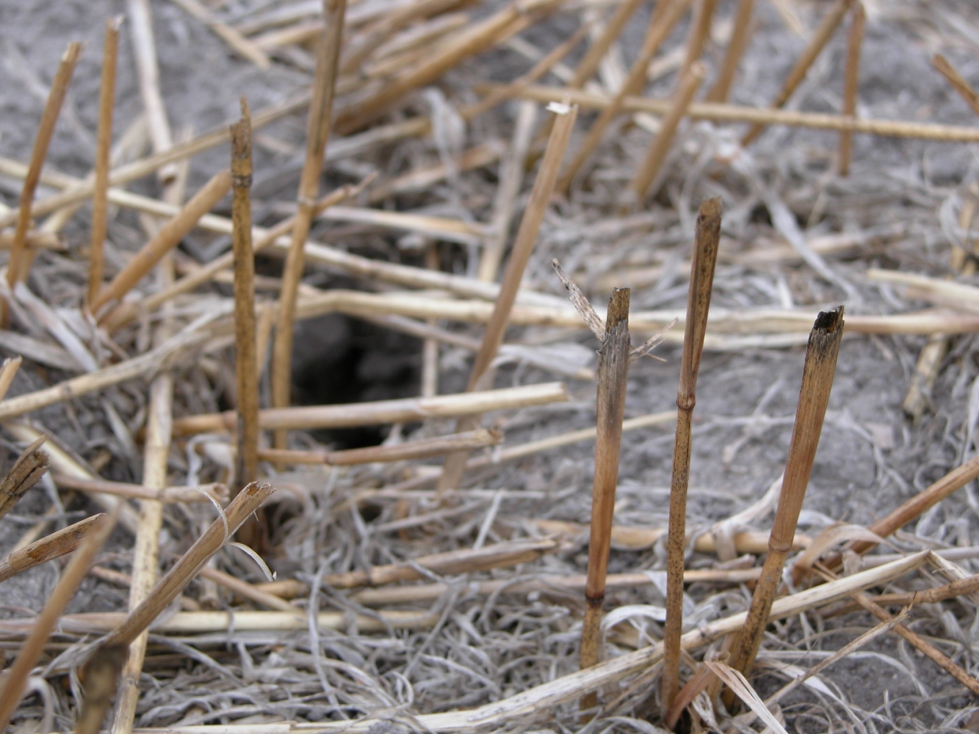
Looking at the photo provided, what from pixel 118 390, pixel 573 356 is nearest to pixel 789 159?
pixel 573 356

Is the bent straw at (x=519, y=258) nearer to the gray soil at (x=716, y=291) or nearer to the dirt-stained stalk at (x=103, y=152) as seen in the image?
the gray soil at (x=716, y=291)

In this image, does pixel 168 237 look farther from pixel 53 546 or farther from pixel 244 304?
pixel 53 546

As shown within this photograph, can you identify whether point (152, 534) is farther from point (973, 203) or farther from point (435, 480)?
point (973, 203)

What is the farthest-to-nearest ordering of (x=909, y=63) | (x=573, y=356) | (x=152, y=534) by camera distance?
(x=909, y=63), (x=573, y=356), (x=152, y=534)

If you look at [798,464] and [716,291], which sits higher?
[716,291]

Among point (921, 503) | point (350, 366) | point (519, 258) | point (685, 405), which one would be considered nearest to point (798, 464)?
point (685, 405)

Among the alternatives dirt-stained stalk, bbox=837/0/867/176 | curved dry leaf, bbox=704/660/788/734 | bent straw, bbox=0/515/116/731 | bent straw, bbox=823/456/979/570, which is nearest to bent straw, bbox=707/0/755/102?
dirt-stained stalk, bbox=837/0/867/176
